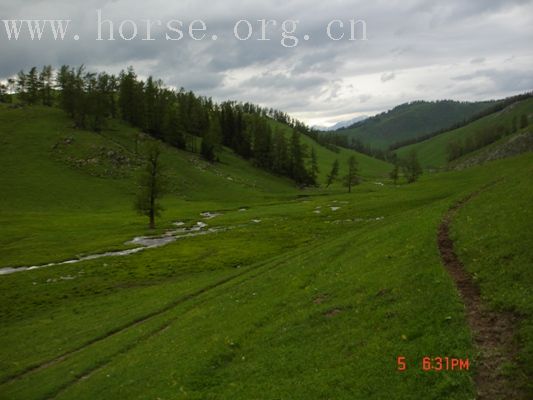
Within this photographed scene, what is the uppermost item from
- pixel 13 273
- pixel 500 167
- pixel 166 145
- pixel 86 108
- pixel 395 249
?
pixel 86 108

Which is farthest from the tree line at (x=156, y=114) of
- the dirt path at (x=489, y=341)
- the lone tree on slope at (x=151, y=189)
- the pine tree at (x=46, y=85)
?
the dirt path at (x=489, y=341)

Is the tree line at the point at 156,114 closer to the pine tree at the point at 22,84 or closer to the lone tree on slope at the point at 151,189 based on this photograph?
the pine tree at the point at 22,84

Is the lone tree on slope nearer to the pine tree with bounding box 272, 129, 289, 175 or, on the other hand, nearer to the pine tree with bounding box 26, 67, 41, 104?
the pine tree with bounding box 272, 129, 289, 175

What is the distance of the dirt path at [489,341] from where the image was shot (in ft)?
41.2

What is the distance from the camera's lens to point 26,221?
90125 mm

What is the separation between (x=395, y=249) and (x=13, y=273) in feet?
168

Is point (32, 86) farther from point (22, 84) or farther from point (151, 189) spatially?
point (151, 189)

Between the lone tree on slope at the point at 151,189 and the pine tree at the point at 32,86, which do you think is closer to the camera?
the lone tree on slope at the point at 151,189

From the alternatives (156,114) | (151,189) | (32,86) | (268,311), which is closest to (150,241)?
(151,189)

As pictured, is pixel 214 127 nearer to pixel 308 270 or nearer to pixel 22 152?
pixel 22 152

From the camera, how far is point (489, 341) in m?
14.9

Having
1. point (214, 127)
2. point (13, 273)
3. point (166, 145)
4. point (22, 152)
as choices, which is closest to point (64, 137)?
point (22, 152)

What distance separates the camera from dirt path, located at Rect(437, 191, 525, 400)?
1257cm

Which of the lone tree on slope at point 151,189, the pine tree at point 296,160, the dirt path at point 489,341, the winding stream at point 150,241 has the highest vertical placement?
the pine tree at point 296,160
